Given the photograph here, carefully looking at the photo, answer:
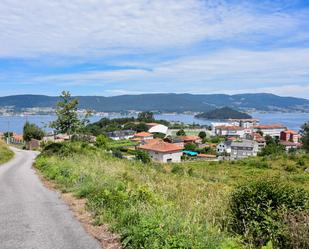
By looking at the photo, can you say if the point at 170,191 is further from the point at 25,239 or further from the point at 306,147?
the point at 306,147

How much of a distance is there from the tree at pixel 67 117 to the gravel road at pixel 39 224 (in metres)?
19.3

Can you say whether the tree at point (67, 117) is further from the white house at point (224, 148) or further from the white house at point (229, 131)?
the white house at point (229, 131)

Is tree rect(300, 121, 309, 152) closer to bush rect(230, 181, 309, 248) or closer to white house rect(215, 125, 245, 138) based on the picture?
bush rect(230, 181, 309, 248)

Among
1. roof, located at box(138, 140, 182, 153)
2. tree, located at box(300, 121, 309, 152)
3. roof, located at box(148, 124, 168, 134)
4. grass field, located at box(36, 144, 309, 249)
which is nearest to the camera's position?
grass field, located at box(36, 144, 309, 249)

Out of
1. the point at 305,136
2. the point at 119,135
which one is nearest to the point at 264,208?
the point at 305,136

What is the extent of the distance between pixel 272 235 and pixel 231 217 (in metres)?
0.84

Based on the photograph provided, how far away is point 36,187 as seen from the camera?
11.7 metres

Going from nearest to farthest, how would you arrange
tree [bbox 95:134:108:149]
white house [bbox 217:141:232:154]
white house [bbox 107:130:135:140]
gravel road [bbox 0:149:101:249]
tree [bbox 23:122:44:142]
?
gravel road [bbox 0:149:101:249], tree [bbox 95:134:108:149], tree [bbox 23:122:44:142], white house [bbox 217:141:232:154], white house [bbox 107:130:135:140]

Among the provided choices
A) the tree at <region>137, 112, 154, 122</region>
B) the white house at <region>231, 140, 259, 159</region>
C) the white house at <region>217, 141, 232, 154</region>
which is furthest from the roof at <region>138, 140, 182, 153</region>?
the tree at <region>137, 112, 154, 122</region>

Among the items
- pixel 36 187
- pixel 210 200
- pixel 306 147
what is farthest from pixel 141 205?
pixel 306 147

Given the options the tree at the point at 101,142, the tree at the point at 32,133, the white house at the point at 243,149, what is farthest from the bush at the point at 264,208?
the white house at the point at 243,149

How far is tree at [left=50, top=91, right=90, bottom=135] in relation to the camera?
95.5 ft

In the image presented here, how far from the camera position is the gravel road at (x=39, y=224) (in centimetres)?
561

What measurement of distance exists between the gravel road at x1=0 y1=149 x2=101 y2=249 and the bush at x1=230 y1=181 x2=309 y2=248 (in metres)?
2.40
